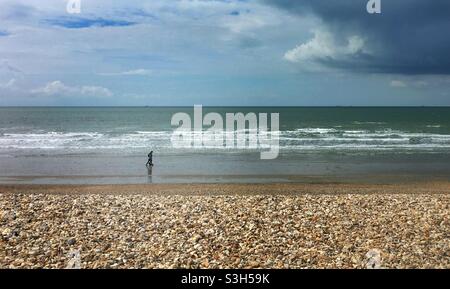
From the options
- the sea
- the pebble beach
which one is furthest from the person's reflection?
the pebble beach

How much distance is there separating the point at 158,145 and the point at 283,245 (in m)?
25.7

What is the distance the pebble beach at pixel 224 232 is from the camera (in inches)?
278

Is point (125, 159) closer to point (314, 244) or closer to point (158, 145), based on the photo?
point (158, 145)

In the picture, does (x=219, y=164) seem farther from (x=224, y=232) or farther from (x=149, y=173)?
(x=224, y=232)

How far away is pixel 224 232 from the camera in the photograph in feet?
27.2

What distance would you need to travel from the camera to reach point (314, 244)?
7.70 m

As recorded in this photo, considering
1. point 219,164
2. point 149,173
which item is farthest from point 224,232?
A: point 219,164

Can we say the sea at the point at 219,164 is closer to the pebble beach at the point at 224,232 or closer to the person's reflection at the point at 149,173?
the person's reflection at the point at 149,173

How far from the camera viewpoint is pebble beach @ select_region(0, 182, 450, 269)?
7055 millimetres

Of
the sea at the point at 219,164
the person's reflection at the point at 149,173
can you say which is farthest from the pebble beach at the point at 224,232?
the sea at the point at 219,164

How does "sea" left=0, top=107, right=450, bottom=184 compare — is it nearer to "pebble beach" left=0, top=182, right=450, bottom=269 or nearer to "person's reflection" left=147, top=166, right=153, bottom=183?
"person's reflection" left=147, top=166, right=153, bottom=183
